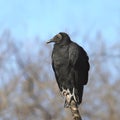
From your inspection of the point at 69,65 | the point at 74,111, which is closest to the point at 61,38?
the point at 69,65

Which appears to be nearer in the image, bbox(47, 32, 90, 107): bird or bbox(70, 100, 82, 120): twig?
bbox(70, 100, 82, 120): twig

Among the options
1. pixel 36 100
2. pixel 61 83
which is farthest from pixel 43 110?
pixel 61 83

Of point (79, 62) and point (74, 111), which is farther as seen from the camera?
point (79, 62)

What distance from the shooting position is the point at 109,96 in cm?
2123

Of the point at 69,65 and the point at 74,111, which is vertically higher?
the point at 69,65

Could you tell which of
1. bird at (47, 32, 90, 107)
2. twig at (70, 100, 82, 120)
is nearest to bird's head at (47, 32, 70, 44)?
bird at (47, 32, 90, 107)

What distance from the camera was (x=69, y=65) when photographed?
589 centimetres

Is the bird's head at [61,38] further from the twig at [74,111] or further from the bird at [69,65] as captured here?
the twig at [74,111]

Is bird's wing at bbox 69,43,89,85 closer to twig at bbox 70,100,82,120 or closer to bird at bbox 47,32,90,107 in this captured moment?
bird at bbox 47,32,90,107

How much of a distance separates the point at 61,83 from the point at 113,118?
14969 mm

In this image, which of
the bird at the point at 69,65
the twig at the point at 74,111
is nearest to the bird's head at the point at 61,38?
the bird at the point at 69,65

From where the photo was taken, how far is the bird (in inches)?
230

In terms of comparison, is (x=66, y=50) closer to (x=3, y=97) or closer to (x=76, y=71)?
(x=76, y=71)

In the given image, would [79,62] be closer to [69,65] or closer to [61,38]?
[69,65]
